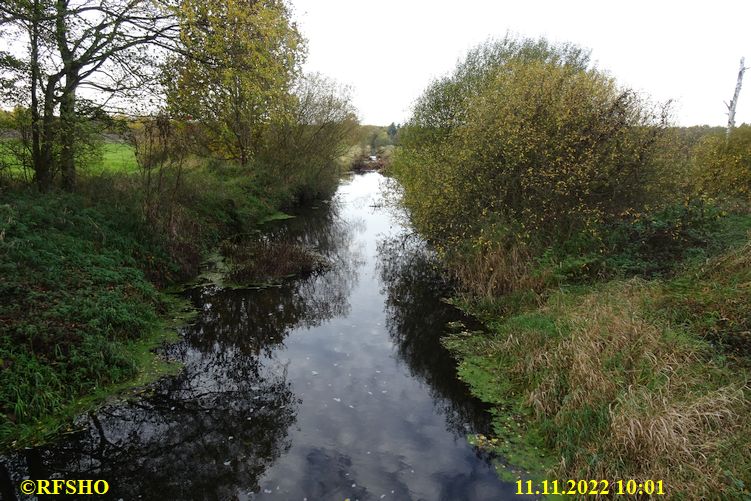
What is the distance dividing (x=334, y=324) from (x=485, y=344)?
376cm

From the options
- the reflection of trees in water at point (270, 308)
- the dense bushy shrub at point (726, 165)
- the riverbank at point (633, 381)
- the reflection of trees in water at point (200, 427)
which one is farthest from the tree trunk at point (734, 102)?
the reflection of trees in water at point (200, 427)

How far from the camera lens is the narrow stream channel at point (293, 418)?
17.4 feet

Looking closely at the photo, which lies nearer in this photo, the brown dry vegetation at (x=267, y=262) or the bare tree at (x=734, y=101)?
the brown dry vegetation at (x=267, y=262)

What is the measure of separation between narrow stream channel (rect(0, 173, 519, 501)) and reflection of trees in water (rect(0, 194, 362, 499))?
0.06 feet

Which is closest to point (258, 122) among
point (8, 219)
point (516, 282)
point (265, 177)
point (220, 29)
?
point (265, 177)

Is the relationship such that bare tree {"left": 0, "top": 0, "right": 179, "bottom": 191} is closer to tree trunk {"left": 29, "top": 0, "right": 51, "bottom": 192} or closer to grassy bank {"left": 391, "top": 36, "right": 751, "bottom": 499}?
tree trunk {"left": 29, "top": 0, "right": 51, "bottom": 192}

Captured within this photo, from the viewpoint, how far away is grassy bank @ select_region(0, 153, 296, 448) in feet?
19.5

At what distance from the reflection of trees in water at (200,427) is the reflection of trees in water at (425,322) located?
2.42 metres

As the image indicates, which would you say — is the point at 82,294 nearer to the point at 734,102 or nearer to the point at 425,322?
the point at 425,322

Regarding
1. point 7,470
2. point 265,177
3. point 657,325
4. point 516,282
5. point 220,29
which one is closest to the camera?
point 7,470

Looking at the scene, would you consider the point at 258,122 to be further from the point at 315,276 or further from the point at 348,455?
the point at 348,455

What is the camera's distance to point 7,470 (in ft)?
16.6

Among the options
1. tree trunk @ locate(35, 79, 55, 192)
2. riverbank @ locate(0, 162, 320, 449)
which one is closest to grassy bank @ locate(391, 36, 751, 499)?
riverbank @ locate(0, 162, 320, 449)

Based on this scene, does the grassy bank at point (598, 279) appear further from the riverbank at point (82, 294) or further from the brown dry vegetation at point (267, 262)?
the riverbank at point (82, 294)
